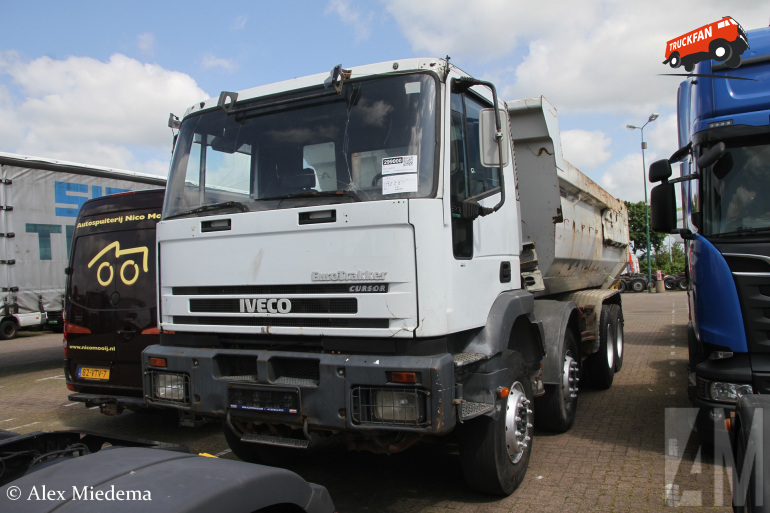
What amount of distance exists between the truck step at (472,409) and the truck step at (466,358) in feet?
0.81

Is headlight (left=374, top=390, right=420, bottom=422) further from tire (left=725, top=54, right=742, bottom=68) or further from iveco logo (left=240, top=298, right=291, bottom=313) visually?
tire (left=725, top=54, right=742, bottom=68)

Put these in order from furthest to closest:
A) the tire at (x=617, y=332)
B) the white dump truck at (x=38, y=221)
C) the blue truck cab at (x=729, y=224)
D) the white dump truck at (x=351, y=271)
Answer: the white dump truck at (x=38, y=221), the tire at (x=617, y=332), the blue truck cab at (x=729, y=224), the white dump truck at (x=351, y=271)

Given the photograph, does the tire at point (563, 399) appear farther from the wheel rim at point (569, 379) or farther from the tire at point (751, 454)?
the tire at point (751, 454)

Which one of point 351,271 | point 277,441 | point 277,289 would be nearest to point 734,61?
point 351,271

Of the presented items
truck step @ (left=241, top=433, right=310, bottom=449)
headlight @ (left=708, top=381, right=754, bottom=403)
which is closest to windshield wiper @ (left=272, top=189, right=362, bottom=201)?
truck step @ (left=241, top=433, right=310, bottom=449)

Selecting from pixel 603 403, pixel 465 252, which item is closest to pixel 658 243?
pixel 603 403

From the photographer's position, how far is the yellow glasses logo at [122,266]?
6.43m

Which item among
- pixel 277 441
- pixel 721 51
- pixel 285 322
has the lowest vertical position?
pixel 277 441

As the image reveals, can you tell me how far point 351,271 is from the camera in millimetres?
3678

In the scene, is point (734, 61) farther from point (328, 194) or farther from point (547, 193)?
point (328, 194)

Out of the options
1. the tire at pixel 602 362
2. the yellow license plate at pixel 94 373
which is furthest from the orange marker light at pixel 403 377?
the tire at pixel 602 362

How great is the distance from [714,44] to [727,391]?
2.98 meters

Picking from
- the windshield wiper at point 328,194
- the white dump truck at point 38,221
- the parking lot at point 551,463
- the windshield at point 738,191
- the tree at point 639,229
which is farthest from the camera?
the tree at point 639,229

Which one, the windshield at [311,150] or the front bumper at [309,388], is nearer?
the front bumper at [309,388]
